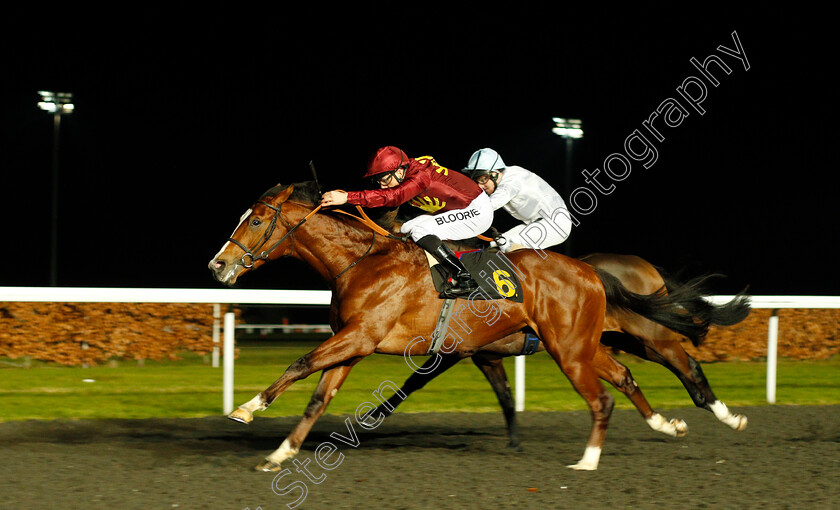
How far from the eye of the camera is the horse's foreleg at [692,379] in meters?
5.58

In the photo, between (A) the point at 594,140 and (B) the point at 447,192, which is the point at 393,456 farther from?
(A) the point at 594,140

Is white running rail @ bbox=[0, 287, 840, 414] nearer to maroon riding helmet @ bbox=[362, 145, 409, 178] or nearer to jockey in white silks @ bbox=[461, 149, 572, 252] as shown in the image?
jockey in white silks @ bbox=[461, 149, 572, 252]

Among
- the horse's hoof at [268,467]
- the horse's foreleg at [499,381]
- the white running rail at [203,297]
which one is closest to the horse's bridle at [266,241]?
the horse's hoof at [268,467]

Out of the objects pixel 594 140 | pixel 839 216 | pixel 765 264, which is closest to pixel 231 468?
pixel 765 264

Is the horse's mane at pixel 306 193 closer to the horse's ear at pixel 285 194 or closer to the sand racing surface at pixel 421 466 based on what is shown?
the horse's ear at pixel 285 194

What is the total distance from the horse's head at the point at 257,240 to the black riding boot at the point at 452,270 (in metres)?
0.79

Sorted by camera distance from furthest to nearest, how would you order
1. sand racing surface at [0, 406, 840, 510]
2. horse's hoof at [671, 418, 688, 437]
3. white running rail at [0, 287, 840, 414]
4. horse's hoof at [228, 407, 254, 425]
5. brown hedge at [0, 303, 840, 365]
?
brown hedge at [0, 303, 840, 365]
white running rail at [0, 287, 840, 414]
horse's hoof at [671, 418, 688, 437]
horse's hoof at [228, 407, 254, 425]
sand racing surface at [0, 406, 840, 510]

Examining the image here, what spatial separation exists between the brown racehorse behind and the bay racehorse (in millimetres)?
435

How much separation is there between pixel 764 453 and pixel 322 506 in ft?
9.24

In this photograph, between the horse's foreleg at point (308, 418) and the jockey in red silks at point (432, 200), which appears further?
the jockey in red silks at point (432, 200)

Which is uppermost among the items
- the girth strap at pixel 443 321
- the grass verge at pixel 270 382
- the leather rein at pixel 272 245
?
the leather rein at pixel 272 245

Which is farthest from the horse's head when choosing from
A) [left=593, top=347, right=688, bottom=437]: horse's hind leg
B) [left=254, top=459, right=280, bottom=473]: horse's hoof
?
[left=593, top=347, right=688, bottom=437]: horse's hind leg

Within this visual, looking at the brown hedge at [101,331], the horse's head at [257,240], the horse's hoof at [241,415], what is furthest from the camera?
the brown hedge at [101,331]

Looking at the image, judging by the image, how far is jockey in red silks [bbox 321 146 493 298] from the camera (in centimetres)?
468
